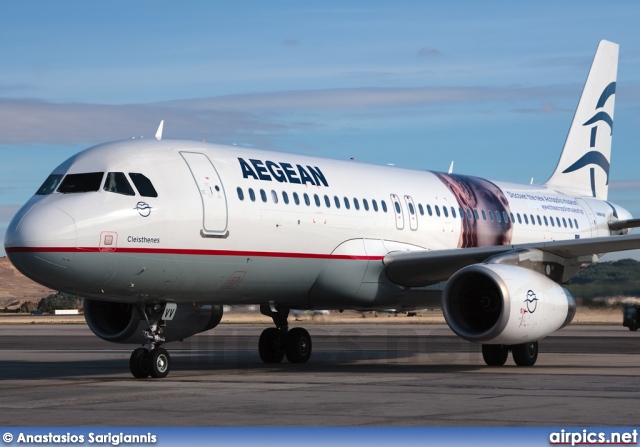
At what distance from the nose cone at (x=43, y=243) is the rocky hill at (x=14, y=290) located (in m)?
135

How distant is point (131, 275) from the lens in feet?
56.5

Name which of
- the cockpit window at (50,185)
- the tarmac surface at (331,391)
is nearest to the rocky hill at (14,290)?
the tarmac surface at (331,391)

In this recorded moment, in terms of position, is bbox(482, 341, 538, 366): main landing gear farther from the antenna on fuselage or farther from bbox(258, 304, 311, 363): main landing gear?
the antenna on fuselage

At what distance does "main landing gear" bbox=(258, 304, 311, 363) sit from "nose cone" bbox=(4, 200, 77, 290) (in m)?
7.69

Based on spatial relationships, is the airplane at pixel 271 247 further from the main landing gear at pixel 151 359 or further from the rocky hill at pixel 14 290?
the rocky hill at pixel 14 290

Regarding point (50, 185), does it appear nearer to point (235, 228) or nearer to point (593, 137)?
point (235, 228)

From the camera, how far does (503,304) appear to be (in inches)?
738

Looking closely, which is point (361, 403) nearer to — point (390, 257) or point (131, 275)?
point (131, 275)

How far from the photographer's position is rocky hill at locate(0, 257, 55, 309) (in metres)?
156

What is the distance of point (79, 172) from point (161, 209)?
1.52 metres

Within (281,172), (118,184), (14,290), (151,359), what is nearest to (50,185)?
(118,184)

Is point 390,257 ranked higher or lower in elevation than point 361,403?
higher

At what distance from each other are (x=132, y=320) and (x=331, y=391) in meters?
5.97

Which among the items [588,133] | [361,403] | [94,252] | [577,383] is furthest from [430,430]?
[588,133]
